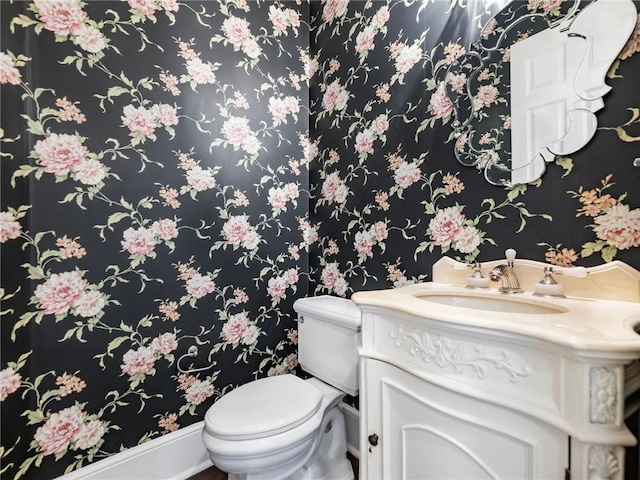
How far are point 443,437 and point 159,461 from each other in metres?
1.29

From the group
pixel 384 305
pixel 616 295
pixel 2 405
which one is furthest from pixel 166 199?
pixel 616 295

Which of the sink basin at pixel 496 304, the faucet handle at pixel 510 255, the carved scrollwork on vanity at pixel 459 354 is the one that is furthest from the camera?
the faucet handle at pixel 510 255

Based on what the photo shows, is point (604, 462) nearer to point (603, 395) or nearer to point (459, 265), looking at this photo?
point (603, 395)

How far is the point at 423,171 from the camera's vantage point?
4.36ft

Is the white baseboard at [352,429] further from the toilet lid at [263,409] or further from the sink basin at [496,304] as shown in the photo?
the sink basin at [496,304]

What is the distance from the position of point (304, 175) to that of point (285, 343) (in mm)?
1012

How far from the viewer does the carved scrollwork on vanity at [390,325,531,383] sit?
0.67m

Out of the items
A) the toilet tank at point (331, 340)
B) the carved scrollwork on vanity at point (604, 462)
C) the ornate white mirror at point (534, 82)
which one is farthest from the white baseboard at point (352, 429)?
the ornate white mirror at point (534, 82)

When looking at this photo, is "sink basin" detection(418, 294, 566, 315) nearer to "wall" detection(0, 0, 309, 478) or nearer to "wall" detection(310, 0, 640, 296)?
"wall" detection(310, 0, 640, 296)

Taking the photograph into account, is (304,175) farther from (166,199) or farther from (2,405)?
(2,405)

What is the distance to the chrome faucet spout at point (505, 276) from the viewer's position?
1045 millimetres

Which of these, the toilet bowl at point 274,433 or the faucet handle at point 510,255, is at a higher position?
the faucet handle at point 510,255

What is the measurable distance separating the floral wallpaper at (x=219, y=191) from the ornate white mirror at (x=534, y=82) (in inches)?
1.2

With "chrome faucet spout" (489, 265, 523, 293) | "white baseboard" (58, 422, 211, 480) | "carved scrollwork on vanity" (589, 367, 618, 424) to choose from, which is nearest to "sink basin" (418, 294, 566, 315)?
"chrome faucet spout" (489, 265, 523, 293)
